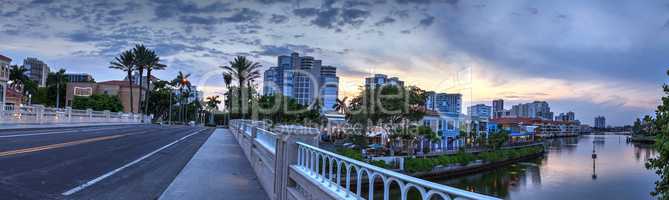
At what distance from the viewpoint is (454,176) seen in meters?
55.1

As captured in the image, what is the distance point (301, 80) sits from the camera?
357 feet

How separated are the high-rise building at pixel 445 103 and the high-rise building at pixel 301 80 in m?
20.4

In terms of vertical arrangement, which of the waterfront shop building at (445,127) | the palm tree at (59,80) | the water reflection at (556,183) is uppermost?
the palm tree at (59,80)

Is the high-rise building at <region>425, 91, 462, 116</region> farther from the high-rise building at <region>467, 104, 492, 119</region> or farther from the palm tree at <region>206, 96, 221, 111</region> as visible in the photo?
the palm tree at <region>206, 96, 221, 111</region>

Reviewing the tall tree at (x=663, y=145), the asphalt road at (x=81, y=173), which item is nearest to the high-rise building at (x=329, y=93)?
the asphalt road at (x=81, y=173)

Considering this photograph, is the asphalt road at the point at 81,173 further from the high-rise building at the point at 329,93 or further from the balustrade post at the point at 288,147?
the high-rise building at the point at 329,93

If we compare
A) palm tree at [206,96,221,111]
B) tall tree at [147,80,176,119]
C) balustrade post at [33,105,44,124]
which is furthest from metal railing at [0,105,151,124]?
palm tree at [206,96,221,111]

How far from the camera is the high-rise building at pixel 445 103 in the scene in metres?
91.6

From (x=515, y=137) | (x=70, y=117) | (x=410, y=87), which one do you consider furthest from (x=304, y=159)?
(x=515, y=137)

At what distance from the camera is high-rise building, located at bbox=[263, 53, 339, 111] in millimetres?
98875

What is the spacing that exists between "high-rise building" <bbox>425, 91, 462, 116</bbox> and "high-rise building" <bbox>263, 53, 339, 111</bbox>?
20.4 metres

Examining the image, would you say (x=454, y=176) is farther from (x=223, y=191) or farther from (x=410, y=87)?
(x=223, y=191)

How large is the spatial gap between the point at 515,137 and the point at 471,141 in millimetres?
51806

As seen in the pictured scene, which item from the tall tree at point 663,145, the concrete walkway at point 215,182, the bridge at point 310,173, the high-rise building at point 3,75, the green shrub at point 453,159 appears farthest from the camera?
the high-rise building at point 3,75
